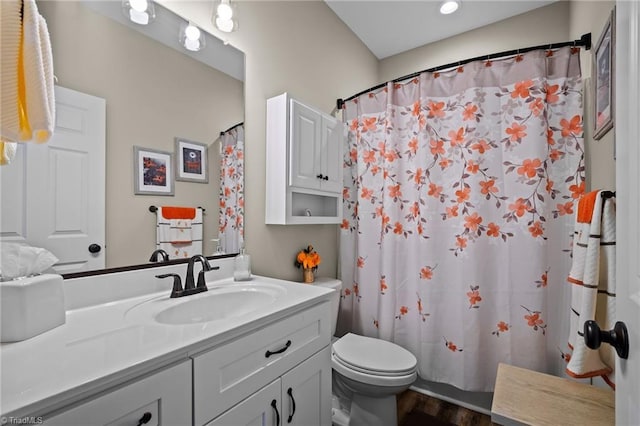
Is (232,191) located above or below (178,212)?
above

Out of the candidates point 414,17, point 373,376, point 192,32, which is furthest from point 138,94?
point 414,17

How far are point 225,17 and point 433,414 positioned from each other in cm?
247

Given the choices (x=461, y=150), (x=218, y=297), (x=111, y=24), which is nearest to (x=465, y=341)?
(x=461, y=150)

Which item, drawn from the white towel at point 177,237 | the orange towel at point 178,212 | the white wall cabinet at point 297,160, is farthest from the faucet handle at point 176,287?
the white wall cabinet at point 297,160

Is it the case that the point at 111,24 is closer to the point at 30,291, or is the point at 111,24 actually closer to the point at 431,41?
the point at 30,291

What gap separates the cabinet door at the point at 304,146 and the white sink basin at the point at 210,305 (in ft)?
2.04

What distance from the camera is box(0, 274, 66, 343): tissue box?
702 millimetres

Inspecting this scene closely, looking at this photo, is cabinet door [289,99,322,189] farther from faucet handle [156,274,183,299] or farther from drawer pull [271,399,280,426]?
drawer pull [271,399,280,426]

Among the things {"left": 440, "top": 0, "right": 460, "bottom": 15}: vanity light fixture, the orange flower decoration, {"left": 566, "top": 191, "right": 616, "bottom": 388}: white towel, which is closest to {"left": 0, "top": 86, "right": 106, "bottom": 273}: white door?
the orange flower decoration

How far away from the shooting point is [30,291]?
73 cm

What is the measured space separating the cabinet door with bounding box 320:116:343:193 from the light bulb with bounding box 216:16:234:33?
2.34 feet

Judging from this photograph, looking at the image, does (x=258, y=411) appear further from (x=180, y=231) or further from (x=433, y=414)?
(x=433, y=414)

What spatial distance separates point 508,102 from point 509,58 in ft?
0.85

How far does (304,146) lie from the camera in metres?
1.70
